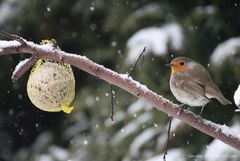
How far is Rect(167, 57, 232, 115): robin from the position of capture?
9.24 feet

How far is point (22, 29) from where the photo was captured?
5.83m

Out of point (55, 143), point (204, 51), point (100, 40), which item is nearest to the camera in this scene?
point (204, 51)

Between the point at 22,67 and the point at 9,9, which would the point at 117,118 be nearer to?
the point at 9,9

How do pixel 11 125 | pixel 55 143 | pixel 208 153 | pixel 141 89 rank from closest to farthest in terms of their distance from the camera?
pixel 141 89 < pixel 208 153 < pixel 55 143 < pixel 11 125

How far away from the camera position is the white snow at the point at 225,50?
4.35 meters

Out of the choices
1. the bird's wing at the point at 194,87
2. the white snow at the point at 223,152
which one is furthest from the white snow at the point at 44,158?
the bird's wing at the point at 194,87

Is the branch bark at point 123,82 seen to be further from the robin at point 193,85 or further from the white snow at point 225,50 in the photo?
the white snow at point 225,50

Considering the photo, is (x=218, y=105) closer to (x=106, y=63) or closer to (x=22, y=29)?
(x=106, y=63)

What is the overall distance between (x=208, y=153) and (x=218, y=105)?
48 centimetres

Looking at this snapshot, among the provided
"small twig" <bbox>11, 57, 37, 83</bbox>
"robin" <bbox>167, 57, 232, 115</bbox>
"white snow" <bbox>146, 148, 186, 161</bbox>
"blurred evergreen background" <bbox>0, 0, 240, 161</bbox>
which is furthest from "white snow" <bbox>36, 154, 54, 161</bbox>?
"small twig" <bbox>11, 57, 37, 83</bbox>

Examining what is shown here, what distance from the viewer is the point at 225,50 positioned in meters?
4.39

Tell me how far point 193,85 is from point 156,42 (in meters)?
1.73

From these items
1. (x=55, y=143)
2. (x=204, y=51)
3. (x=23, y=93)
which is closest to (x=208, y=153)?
(x=204, y=51)

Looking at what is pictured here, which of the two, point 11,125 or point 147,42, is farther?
point 11,125
